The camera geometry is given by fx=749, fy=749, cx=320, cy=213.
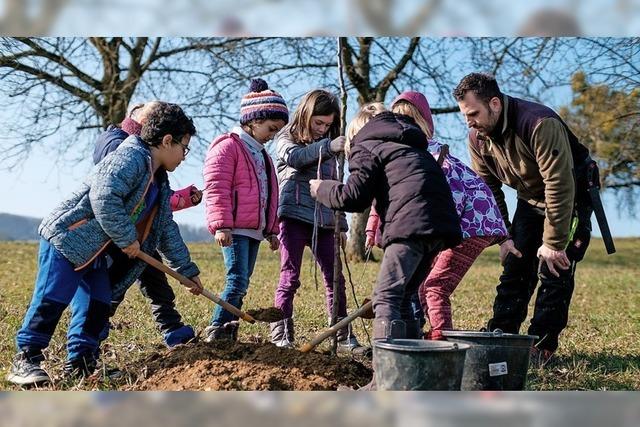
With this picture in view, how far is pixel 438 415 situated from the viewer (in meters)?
2.57

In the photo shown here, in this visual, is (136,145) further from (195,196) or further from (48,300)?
Result: (195,196)

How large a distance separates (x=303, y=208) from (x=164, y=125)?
3.78ft

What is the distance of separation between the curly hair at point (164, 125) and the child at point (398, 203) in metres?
0.83

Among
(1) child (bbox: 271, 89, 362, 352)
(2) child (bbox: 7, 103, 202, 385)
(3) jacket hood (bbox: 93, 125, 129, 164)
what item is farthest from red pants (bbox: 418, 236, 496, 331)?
(3) jacket hood (bbox: 93, 125, 129, 164)

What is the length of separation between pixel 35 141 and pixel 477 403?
28.9 feet

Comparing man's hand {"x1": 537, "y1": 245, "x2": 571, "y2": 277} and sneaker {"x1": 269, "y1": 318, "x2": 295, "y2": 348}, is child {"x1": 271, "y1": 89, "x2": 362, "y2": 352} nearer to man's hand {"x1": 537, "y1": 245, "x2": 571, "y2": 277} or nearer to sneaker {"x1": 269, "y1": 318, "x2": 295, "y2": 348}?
sneaker {"x1": 269, "y1": 318, "x2": 295, "y2": 348}

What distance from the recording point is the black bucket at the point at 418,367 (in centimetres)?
278

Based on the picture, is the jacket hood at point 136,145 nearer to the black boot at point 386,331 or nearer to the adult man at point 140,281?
the adult man at point 140,281

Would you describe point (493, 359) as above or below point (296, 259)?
below

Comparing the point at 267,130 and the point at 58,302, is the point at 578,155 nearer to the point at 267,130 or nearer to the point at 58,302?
the point at 267,130

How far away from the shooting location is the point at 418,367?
2.78 m

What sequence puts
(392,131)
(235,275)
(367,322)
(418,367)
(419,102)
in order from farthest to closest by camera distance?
(367,322) → (235,275) → (419,102) → (392,131) → (418,367)

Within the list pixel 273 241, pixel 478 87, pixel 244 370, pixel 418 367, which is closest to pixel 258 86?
pixel 273 241

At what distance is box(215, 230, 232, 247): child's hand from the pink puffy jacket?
33 millimetres
